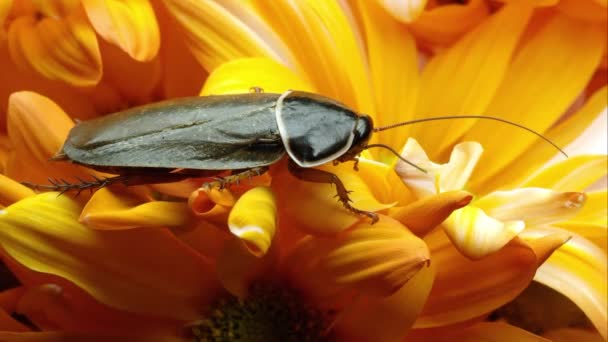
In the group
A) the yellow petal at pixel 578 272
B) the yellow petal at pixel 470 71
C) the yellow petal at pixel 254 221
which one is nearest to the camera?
the yellow petal at pixel 254 221

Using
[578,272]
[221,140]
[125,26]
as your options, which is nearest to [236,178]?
[221,140]

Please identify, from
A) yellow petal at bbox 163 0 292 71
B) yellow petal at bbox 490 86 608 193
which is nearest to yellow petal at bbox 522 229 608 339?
yellow petal at bbox 490 86 608 193

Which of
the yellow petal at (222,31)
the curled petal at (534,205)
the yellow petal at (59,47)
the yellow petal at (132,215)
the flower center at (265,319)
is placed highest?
the yellow petal at (59,47)

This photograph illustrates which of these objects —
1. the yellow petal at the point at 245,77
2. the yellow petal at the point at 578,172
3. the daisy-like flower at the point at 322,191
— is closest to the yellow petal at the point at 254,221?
the daisy-like flower at the point at 322,191

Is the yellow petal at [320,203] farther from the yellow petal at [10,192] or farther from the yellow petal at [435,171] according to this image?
the yellow petal at [10,192]

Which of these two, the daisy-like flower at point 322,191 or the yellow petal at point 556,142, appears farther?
the yellow petal at point 556,142

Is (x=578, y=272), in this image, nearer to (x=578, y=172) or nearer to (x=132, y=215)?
(x=578, y=172)

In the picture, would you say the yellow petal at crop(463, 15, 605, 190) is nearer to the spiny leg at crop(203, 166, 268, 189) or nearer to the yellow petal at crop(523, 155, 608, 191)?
the yellow petal at crop(523, 155, 608, 191)

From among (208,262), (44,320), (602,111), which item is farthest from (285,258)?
(602,111)
